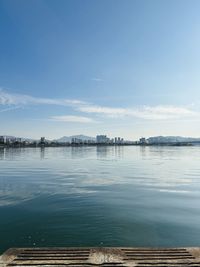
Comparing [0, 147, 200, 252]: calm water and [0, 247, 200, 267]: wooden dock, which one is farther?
[0, 147, 200, 252]: calm water

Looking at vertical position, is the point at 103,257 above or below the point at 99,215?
above

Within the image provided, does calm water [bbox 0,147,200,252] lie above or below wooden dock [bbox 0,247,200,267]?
below

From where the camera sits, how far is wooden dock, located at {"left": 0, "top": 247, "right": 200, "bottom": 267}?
9.62 meters

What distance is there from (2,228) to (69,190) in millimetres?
11869

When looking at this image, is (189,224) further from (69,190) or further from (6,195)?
(6,195)

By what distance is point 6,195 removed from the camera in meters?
24.7

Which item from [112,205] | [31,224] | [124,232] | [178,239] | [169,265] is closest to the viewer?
[169,265]

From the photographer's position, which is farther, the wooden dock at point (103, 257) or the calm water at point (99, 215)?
the calm water at point (99, 215)

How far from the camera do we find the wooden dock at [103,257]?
9617 millimetres

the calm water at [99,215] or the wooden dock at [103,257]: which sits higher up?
the wooden dock at [103,257]

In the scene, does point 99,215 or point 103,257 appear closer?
point 103,257

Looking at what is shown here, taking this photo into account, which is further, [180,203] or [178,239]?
[180,203]

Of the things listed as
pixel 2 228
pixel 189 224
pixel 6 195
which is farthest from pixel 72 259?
pixel 6 195

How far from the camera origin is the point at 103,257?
10172mm
